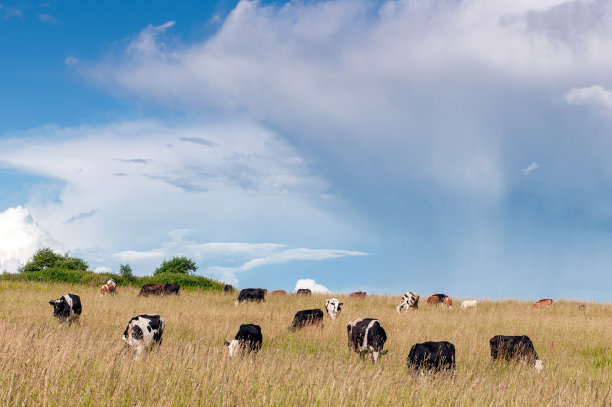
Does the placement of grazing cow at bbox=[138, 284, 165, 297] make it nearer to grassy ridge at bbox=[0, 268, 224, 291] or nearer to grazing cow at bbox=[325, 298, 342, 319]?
grassy ridge at bbox=[0, 268, 224, 291]

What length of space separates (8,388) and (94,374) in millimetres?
931

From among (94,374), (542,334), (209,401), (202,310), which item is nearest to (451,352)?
(209,401)

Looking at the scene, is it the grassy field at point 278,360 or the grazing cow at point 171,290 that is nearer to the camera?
the grassy field at point 278,360

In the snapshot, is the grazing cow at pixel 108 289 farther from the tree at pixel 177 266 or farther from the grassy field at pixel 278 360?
the tree at pixel 177 266

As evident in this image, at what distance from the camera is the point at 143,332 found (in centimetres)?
1084

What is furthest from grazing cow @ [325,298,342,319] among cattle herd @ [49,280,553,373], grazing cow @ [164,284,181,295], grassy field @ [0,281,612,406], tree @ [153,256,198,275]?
tree @ [153,256,198,275]

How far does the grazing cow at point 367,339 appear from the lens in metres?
11.5

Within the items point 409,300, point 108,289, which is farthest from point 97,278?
point 409,300

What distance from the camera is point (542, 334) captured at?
1680cm

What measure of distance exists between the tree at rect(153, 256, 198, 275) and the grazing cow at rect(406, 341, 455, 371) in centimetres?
3903

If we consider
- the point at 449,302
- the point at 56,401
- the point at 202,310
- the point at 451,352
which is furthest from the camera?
the point at 449,302

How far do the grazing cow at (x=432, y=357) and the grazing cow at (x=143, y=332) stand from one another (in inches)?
223

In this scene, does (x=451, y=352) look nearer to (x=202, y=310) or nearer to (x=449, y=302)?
(x=202, y=310)

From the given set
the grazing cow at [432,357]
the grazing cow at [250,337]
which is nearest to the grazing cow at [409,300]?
the grazing cow at [250,337]
